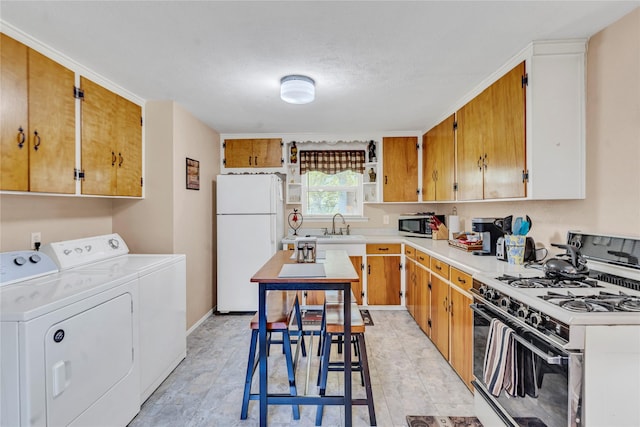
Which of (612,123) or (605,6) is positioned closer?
(605,6)

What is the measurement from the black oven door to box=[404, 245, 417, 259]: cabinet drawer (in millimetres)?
1759

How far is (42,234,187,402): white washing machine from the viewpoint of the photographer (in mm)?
2039

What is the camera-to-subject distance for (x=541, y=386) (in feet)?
4.27

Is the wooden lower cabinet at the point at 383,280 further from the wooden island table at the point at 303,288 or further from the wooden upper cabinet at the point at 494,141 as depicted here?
the wooden island table at the point at 303,288

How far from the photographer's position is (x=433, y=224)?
3.65 meters

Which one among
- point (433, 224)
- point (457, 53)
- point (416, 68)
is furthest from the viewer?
point (433, 224)

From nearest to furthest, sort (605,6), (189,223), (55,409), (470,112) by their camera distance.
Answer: (55,409)
(605,6)
(470,112)
(189,223)

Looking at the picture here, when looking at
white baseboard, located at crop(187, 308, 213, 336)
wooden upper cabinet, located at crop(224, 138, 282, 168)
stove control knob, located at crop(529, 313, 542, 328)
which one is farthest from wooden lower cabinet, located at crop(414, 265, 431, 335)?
white baseboard, located at crop(187, 308, 213, 336)

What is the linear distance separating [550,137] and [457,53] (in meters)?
0.80

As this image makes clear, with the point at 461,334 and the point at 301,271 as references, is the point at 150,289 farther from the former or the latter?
the point at 461,334

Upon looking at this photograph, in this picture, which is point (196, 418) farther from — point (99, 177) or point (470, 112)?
point (470, 112)

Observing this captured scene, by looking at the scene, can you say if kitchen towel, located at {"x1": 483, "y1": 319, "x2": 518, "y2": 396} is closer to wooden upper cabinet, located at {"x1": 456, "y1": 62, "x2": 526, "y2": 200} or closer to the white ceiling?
wooden upper cabinet, located at {"x1": 456, "y1": 62, "x2": 526, "y2": 200}

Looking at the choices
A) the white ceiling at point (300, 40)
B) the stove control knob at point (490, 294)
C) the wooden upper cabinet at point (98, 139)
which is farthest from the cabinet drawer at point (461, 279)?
the wooden upper cabinet at point (98, 139)

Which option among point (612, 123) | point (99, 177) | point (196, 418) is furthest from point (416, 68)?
point (196, 418)
